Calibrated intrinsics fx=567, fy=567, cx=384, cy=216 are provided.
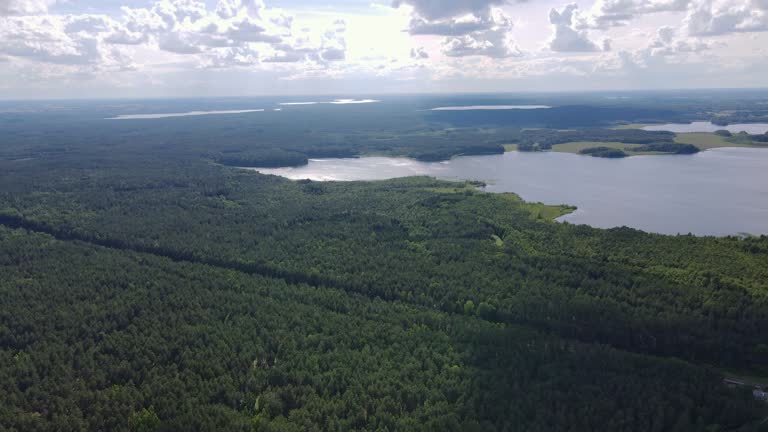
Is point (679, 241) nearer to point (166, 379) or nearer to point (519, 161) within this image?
point (166, 379)

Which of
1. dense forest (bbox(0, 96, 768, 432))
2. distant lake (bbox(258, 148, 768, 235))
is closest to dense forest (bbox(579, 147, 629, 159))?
distant lake (bbox(258, 148, 768, 235))

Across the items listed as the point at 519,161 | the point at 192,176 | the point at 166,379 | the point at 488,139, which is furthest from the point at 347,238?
the point at 488,139

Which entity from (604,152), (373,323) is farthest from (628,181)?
(373,323)

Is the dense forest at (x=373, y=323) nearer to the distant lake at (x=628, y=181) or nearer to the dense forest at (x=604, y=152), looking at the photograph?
the distant lake at (x=628, y=181)

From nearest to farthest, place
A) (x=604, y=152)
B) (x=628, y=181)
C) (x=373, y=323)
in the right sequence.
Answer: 1. (x=373, y=323)
2. (x=628, y=181)
3. (x=604, y=152)

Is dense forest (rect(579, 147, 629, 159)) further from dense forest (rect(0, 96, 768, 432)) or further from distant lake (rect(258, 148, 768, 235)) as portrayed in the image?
dense forest (rect(0, 96, 768, 432))

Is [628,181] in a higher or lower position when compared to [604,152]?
lower

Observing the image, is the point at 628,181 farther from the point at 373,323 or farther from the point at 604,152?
the point at 373,323
